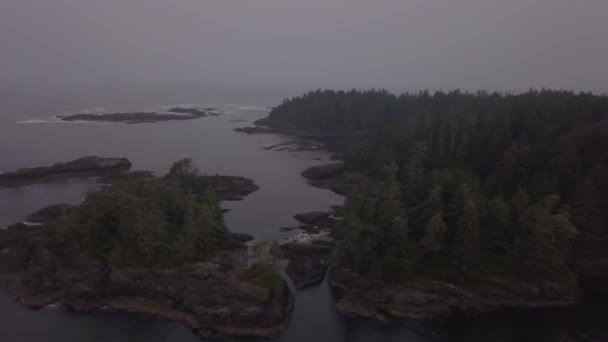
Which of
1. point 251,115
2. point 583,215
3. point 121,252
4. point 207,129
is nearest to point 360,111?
point 207,129

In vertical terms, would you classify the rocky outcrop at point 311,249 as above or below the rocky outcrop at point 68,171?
below

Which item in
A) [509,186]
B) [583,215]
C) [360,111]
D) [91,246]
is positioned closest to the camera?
[91,246]

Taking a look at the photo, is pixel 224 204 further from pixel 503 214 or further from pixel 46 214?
pixel 503 214

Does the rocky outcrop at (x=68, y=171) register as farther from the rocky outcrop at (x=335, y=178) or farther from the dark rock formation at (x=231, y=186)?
the rocky outcrop at (x=335, y=178)

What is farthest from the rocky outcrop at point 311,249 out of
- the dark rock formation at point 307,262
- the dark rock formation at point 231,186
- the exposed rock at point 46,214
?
the exposed rock at point 46,214

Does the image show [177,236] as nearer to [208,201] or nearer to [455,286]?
[208,201]

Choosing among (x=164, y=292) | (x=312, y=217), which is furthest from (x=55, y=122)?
(x=164, y=292)
